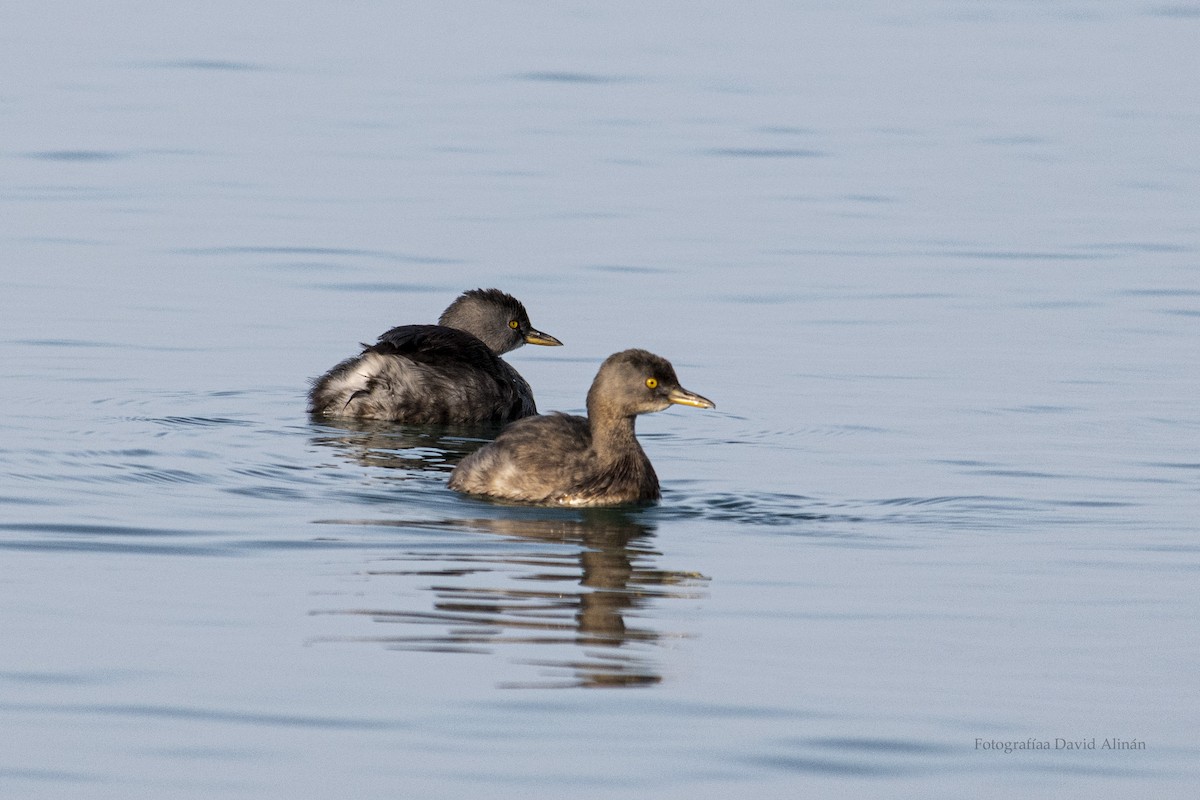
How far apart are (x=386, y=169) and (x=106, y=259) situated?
5408 millimetres

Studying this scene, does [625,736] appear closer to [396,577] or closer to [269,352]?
[396,577]

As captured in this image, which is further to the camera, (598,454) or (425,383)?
(425,383)

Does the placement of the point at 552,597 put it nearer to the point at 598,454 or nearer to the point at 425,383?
the point at 598,454

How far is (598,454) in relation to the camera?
11.4 meters

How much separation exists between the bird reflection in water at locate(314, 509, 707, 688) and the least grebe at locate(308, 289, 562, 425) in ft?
10.5

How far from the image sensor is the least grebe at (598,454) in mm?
11344

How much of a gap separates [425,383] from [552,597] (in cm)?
512

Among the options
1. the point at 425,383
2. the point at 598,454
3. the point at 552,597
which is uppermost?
the point at 425,383

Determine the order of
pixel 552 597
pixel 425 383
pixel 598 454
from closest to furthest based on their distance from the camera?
1. pixel 552 597
2. pixel 598 454
3. pixel 425 383

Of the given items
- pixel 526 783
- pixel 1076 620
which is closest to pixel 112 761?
pixel 526 783

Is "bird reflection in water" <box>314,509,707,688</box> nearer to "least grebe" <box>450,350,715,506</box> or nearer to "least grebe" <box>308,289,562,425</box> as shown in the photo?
"least grebe" <box>450,350,715,506</box>

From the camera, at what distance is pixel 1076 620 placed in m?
9.06

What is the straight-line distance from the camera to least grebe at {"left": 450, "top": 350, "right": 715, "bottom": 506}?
11.3 metres

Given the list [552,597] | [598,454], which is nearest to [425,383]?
[598,454]
